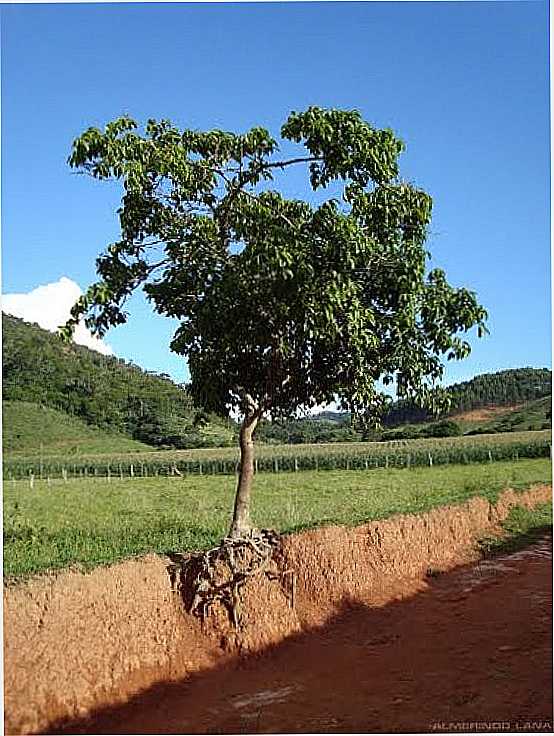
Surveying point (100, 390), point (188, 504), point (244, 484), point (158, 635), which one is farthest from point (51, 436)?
point (158, 635)

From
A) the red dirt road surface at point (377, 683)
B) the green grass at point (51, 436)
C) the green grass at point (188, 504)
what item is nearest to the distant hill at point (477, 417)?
the green grass at point (188, 504)

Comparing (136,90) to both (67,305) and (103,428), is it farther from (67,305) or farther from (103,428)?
(103,428)

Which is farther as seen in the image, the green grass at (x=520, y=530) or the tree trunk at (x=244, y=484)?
the green grass at (x=520, y=530)

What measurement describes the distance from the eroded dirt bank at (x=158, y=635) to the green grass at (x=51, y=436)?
→ 1878 mm

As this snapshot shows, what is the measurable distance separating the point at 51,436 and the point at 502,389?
3.29 meters

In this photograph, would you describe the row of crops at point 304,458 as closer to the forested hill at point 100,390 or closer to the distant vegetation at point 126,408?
the distant vegetation at point 126,408

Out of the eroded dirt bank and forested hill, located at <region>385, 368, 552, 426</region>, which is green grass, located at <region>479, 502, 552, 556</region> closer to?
forested hill, located at <region>385, 368, 552, 426</region>

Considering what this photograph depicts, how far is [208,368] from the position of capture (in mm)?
4355

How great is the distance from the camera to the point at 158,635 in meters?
3.73

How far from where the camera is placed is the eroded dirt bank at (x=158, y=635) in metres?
3.31

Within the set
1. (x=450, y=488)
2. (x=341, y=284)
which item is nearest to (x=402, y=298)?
(x=341, y=284)

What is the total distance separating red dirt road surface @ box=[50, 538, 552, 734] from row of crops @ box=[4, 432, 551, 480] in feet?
8.64

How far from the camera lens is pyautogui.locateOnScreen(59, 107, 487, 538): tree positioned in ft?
12.7

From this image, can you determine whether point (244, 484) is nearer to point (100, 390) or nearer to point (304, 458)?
point (100, 390)
